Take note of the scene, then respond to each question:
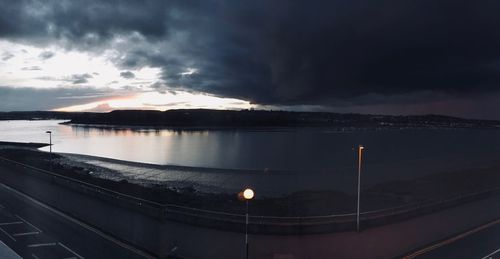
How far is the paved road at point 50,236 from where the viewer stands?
15.1 metres

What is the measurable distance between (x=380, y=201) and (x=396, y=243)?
15336mm

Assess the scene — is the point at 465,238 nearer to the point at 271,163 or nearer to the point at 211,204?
the point at 211,204

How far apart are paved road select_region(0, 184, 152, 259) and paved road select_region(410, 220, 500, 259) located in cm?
1209

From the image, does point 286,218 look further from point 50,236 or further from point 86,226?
point 50,236

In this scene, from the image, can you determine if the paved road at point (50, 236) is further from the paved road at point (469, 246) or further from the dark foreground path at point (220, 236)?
the paved road at point (469, 246)

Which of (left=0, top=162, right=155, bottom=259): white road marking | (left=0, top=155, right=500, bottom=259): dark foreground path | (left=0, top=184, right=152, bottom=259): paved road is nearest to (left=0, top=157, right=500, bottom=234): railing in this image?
(left=0, top=155, right=500, bottom=259): dark foreground path

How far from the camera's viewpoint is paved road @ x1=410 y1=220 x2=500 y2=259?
1493cm

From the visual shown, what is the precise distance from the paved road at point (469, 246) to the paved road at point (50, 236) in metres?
12.1

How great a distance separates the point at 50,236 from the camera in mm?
17281

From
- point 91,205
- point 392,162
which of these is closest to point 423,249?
point 91,205

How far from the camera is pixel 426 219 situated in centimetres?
2070

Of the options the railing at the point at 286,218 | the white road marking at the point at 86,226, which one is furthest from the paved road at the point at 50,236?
the railing at the point at 286,218

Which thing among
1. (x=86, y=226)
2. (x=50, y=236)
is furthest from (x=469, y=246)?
(x=50, y=236)

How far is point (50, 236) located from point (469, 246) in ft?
62.1
